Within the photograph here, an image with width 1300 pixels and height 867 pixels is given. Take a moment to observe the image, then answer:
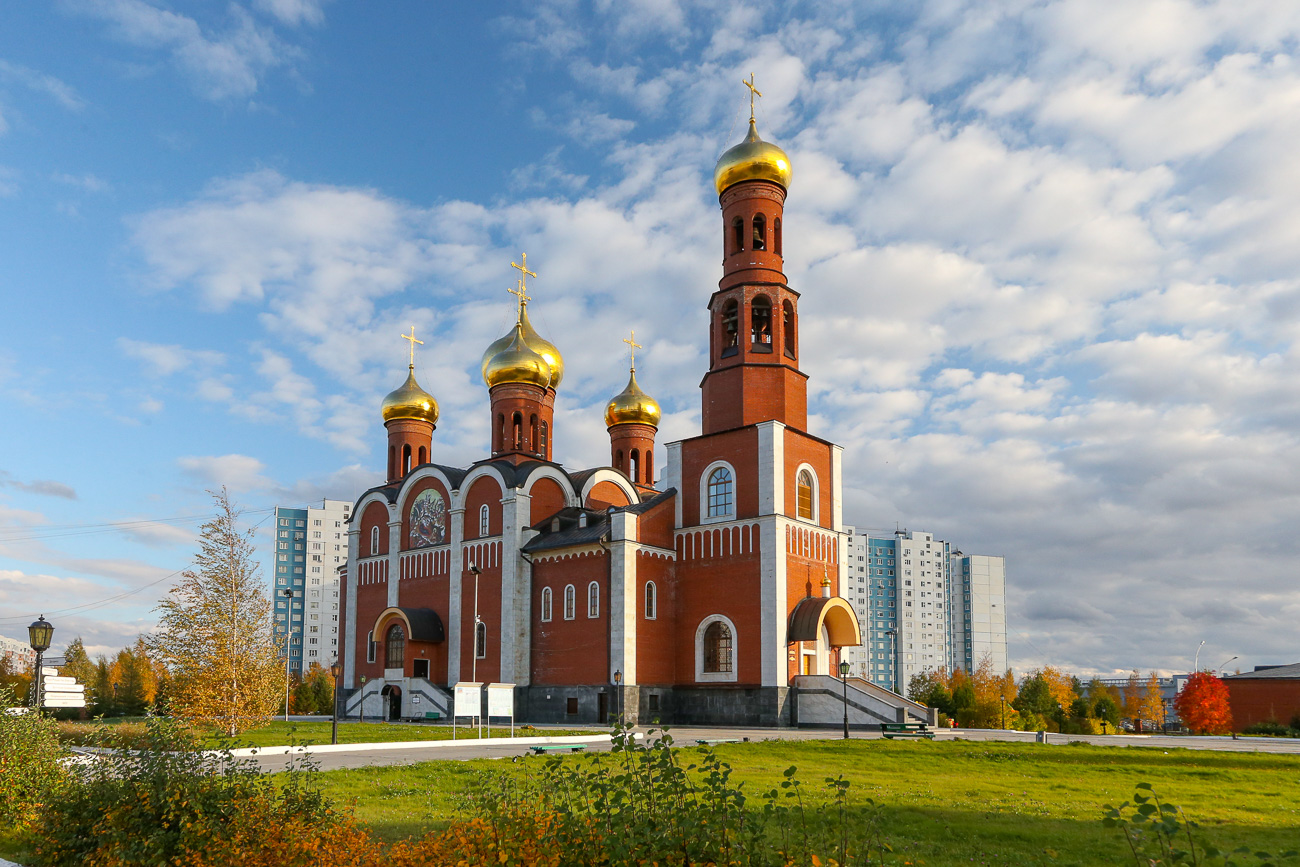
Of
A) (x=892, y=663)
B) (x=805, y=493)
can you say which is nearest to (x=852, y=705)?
(x=805, y=493)

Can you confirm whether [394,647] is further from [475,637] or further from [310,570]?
[310,570]

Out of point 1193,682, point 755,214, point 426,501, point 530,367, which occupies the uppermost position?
point 755,214

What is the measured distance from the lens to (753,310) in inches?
1222

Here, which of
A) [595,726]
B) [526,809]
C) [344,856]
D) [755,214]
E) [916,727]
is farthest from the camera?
[755,214]

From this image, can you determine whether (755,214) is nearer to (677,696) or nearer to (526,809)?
(677,696)

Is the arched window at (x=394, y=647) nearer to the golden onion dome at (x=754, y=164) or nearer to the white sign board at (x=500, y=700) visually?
the white sign board at (x=500, y=700)

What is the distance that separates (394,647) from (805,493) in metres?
17.3

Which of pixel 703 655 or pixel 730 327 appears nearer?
pixel 703 655

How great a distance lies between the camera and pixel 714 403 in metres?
30.8

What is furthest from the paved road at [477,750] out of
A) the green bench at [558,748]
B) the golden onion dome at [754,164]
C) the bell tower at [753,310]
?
the golden onion dome at [754,164]

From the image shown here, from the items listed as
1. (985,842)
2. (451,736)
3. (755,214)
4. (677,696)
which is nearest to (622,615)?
(677,696)

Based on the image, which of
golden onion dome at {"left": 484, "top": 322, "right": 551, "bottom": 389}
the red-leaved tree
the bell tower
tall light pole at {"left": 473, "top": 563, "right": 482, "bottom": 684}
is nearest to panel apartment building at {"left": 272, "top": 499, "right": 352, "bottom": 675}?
golden onion dome at {"left": 484, "top": 322, "right": 551, "bottom": 389}

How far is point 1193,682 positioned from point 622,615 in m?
28.8

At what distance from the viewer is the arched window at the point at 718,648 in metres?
29.4
